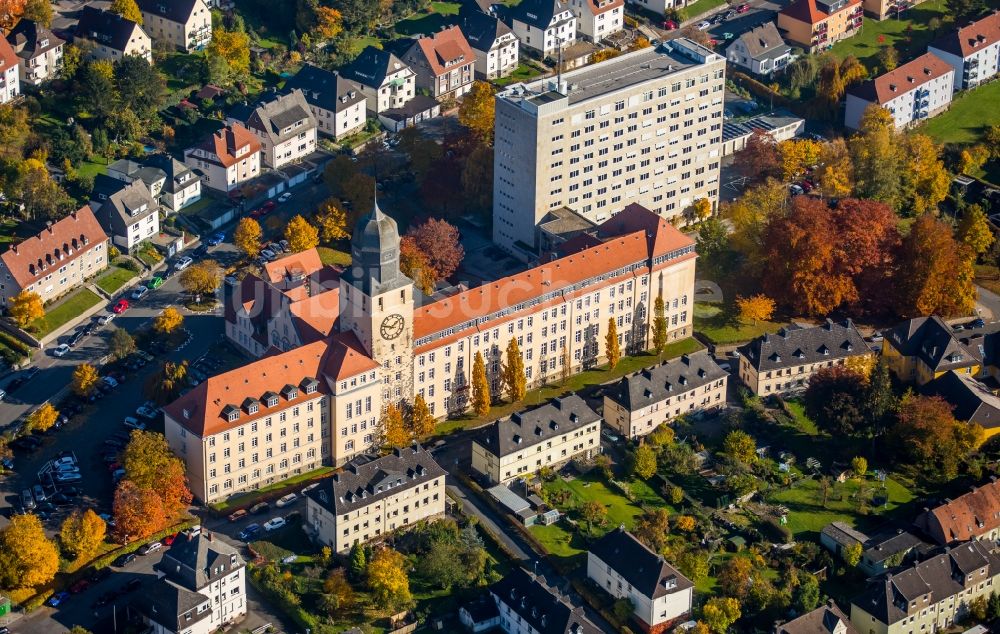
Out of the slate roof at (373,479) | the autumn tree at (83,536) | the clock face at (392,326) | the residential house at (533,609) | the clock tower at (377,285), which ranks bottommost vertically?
the residential house at (533,609)

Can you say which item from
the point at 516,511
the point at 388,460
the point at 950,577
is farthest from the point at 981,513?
the point at 388,460

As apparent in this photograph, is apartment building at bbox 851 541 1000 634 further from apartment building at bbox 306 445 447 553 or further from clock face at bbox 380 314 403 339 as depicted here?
clock face at bbox 380 314 403 339

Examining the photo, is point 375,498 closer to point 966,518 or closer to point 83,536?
point 83,536

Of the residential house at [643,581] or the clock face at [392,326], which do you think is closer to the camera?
the residential house at [643,581]

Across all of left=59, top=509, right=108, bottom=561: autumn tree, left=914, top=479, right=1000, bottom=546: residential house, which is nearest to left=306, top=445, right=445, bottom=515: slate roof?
left=59, top=509, right=108, bottom=561: autumn tree

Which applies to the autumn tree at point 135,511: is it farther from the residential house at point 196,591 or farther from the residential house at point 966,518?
the residential house at point 966,518

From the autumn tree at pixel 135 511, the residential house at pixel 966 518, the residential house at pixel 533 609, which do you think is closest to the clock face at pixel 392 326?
the autumn tree at pixel 135 511
